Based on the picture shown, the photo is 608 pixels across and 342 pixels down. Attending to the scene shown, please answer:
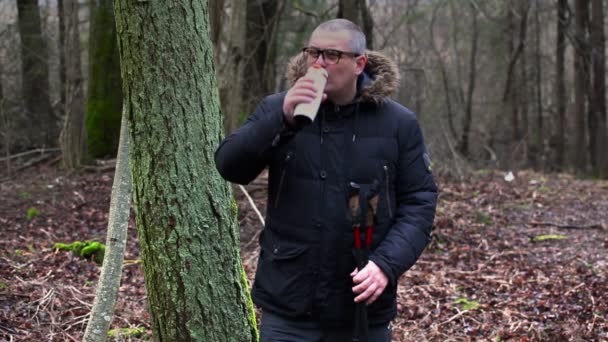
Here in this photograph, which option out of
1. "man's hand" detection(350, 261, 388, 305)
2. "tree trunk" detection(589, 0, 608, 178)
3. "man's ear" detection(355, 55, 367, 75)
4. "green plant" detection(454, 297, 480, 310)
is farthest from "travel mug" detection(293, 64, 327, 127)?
"tree trunk" detection(589, 0, 608, 178)

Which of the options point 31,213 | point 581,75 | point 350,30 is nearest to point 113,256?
point 350,30

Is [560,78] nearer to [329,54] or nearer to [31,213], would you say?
[31,213]

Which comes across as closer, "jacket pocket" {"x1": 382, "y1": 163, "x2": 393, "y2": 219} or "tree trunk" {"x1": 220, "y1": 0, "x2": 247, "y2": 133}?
"jacket pocket" {"x1": 382, "y1": 163, "x2": 393, "y2": 219}

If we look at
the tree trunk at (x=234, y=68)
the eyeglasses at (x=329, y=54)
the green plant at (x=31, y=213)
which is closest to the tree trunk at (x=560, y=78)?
the tree trunk at (x=234, y=68)

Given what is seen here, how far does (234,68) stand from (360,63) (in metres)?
6.10

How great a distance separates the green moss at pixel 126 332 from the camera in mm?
5516

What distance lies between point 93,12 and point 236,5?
19.5 ft

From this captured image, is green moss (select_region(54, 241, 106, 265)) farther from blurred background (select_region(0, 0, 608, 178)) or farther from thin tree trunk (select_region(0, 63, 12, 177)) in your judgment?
thin tree trunk (select_region(0, 63, 12, 177))

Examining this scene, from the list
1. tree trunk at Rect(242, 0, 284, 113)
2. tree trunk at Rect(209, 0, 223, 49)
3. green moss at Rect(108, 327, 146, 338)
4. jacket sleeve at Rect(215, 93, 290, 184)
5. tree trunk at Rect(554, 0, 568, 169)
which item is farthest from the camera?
tree trunk at Rect(554, 0, 568, 169)

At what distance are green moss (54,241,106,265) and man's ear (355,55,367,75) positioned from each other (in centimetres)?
522

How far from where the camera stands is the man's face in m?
3.15

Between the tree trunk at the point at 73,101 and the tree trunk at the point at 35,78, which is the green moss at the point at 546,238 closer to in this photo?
the tree trunk at the point at 73,101

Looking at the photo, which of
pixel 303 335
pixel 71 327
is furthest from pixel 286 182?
pixel 71 327

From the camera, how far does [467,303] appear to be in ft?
22.4
